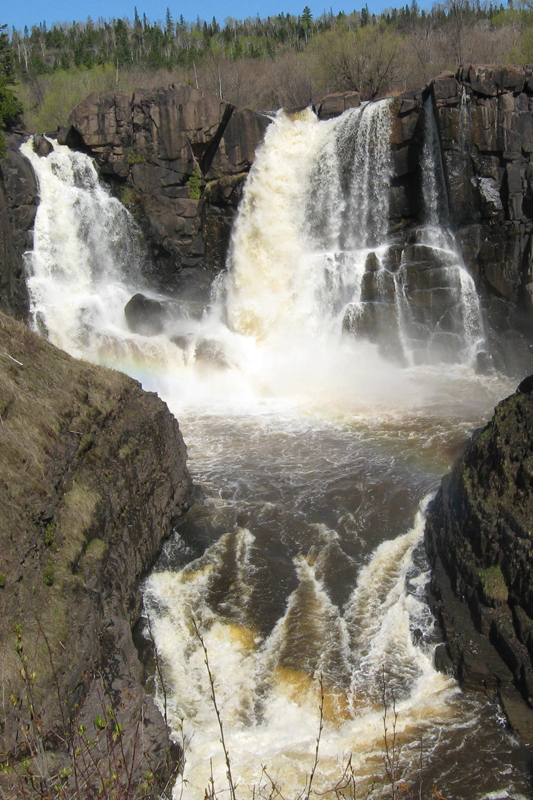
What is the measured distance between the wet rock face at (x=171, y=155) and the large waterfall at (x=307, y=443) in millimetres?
947

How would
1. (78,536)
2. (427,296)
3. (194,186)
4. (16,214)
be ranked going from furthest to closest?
(194,186) → (16,214) → (427,296) → (78,536)

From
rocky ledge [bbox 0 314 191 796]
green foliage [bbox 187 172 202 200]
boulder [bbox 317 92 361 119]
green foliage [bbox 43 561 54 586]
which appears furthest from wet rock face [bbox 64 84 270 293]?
green foliage [bbox 43 561 54 586]

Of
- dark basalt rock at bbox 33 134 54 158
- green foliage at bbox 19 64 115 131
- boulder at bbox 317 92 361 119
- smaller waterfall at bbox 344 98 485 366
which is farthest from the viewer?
green foliage at bbox 19 64 115 131

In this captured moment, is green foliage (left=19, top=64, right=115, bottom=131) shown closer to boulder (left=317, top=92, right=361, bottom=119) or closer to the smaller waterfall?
boulder (left=317, top=92, right=361, bottom=119)

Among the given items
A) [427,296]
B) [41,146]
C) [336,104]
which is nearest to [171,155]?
[41,146]

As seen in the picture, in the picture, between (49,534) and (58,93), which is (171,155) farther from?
(58,93)

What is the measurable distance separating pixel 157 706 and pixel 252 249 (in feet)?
71.3

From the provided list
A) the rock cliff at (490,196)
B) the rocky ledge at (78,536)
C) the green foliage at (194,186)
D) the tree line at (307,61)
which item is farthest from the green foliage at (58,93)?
the rocky ledge at (78,536)

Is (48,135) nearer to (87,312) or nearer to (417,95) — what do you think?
(87,312)

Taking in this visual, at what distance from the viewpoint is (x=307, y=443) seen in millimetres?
16969

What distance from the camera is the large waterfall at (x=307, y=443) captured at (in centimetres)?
791

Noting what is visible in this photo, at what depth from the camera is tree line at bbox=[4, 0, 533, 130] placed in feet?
142

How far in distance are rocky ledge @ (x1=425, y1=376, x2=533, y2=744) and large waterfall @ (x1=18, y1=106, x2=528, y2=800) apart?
1.25 feet

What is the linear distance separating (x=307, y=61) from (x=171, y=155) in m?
29.4
